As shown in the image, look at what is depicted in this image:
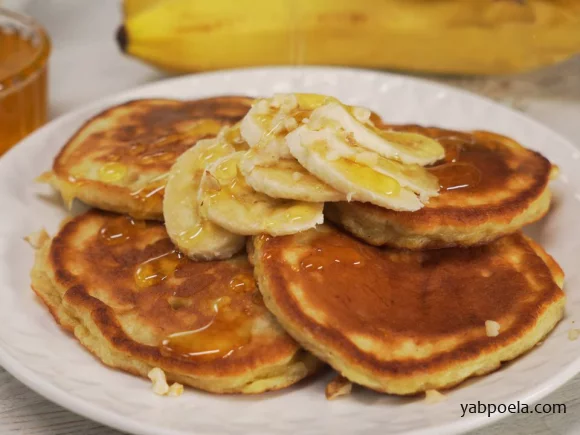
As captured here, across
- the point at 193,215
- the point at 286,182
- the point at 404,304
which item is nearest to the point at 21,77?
the point at 193,215

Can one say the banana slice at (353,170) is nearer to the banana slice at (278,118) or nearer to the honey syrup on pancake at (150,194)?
the banana slice at (278,118)

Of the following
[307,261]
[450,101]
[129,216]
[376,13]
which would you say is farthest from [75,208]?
[376,13]

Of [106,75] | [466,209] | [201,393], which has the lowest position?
[106,75]

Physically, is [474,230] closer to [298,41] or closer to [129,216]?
[129,216]

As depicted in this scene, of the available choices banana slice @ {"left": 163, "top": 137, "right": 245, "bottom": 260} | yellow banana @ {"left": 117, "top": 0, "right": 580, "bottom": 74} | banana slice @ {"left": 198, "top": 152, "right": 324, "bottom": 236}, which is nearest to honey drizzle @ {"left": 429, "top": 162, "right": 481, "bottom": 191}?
banana slice @ {"left": 198, "top": 152, "right": 324, "bottom": 236}

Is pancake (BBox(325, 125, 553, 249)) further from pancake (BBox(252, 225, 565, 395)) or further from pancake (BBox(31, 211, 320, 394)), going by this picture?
pancake (BBox(31, 211, 320, 394))

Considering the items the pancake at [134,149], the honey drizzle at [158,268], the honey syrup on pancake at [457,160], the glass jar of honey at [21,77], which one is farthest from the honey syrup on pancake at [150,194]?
the glass jar of honey at [21,77]

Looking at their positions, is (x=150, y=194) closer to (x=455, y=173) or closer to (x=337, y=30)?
(x=455, y=173)
